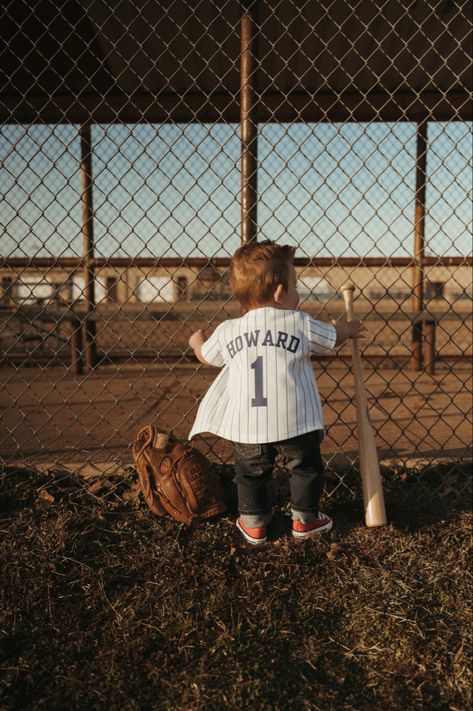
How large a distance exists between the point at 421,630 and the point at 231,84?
4.32 m

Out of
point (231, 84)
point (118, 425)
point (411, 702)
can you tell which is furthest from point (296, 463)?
point (231, 84)

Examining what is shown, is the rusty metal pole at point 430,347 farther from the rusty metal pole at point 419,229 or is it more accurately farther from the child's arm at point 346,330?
the child's arm at point 346,330

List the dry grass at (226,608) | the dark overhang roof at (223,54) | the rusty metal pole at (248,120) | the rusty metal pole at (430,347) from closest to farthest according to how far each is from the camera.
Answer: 1. the dry grass at (226,608)
2. the rusty metal pole at (248,120)
3. the dark overhang roof at (223,54)
4. the rusty metal pole at (430,347)

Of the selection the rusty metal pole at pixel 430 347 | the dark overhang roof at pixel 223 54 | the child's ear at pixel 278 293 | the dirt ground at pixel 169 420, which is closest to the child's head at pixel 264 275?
the child's ear at pixel 278 293

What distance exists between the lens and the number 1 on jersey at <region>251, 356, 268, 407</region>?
188cm

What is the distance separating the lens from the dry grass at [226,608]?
1.38 m

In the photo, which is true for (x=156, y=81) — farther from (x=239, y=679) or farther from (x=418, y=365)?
(x=239, y=679)

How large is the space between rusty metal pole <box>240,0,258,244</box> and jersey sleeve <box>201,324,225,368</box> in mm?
540

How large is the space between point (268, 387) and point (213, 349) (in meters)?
0.28

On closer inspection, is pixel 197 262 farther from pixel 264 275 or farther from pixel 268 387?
pixel 268 387

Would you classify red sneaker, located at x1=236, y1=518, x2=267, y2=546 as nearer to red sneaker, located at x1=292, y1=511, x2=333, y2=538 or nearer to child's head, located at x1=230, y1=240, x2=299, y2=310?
red sneaker, located at x1=292, y1=511, x2=333, y2=538

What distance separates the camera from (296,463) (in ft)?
6.41

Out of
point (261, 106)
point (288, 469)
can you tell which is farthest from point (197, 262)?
point (288, 469)

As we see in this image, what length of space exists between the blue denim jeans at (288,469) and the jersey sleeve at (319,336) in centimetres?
32
